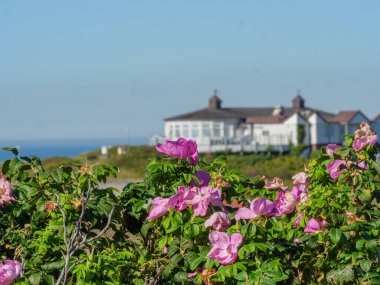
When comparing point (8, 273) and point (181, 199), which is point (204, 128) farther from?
point (8, 273)

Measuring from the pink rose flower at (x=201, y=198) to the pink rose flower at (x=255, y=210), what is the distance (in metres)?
0.18

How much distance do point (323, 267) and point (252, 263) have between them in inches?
25.8

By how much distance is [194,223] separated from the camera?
19.2 feet

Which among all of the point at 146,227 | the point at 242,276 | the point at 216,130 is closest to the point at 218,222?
the point at 242,276

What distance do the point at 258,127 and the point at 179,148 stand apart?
6999 cm

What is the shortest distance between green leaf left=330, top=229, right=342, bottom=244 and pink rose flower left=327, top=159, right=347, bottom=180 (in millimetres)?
758

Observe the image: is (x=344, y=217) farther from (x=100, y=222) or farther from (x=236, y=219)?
(x=100, y=222)

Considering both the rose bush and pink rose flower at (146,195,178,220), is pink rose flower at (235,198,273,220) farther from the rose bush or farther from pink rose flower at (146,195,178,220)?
pink rose flower at (146,195,178,220)

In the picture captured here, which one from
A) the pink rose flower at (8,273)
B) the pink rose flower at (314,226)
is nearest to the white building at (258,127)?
the pink rose flower at (314,226)

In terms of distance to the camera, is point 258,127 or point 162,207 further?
point 258,127

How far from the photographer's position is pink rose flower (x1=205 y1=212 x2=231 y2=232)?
227 inches

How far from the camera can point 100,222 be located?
6355mm

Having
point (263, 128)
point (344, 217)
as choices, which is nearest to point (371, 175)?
point (344, 217)

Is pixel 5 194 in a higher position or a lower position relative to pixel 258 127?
higher
